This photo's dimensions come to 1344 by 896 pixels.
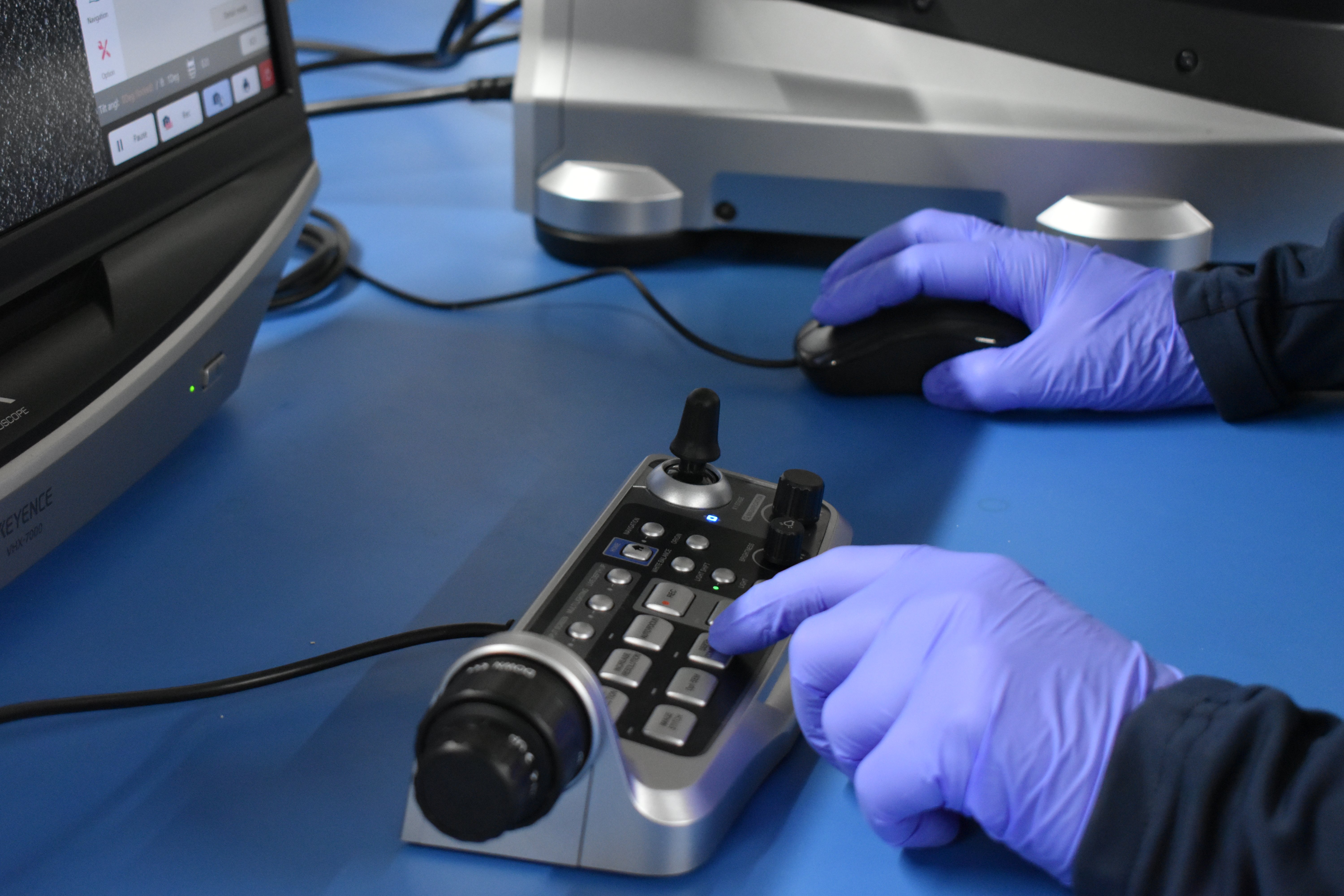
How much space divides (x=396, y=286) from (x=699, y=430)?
36 cm

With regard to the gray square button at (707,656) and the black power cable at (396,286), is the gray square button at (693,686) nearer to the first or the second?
the gray square button at (707,656)

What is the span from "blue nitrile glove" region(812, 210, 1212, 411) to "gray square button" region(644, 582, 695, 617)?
282 mm

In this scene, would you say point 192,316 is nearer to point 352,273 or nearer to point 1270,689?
point 352,273

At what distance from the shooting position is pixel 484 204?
2.85 feet

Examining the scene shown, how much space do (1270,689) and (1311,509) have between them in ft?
0.83

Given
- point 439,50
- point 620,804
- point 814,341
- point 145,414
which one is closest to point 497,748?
point 620,804

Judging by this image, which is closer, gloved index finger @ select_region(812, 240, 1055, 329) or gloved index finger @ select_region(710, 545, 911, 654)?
gloved index finger @ select_region(710, 545, 911, 654)

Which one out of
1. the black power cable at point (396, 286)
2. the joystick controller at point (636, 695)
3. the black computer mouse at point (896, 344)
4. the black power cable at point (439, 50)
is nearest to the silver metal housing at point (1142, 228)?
the black computer mouse at point (896, 344)

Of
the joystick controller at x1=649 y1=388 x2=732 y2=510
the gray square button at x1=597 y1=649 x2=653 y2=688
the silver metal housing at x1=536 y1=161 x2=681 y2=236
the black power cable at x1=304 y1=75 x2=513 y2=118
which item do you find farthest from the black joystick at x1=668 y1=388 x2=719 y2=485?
the black power cable at x1=304 y1=75 x2=513 y2=118

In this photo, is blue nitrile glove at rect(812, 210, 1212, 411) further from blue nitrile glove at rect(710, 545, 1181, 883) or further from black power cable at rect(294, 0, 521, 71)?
black power cable at rect(294, 0, 521, 71)

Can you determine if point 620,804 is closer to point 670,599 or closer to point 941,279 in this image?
point 670,599

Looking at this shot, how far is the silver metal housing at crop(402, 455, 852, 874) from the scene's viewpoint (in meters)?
0.33

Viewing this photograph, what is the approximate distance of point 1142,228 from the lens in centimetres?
73

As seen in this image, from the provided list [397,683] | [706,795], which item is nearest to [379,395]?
[397,683]
